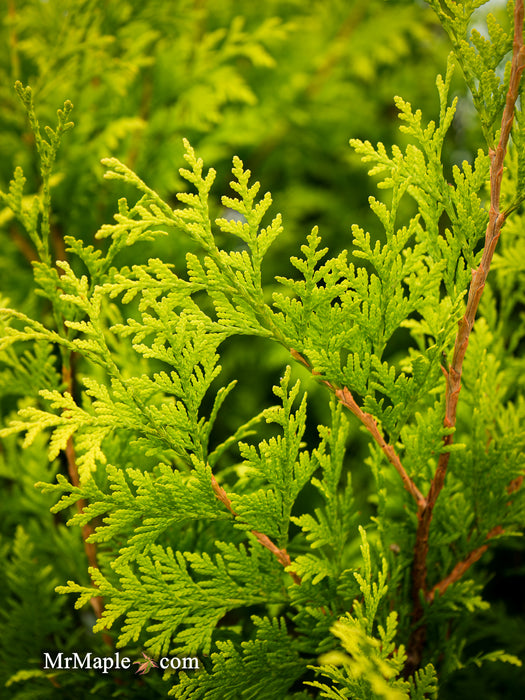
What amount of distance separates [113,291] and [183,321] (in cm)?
15

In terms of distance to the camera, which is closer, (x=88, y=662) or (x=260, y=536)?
(x=260, y=536)

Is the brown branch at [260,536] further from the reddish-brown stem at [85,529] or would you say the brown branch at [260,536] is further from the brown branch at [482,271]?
the reddish-brown stem at [85,529]

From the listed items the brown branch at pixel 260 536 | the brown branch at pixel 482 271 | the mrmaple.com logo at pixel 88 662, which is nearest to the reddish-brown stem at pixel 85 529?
the mrmaple.com logo at pixel 88 662

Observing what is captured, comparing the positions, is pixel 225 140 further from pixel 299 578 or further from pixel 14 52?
pixel 299 578

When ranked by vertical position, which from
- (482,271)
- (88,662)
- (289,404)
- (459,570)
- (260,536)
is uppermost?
(482,271)

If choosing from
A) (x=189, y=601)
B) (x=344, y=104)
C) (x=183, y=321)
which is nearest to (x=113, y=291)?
(x=183, y=321)

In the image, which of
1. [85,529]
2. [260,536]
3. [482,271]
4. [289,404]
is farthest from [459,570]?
[85,529]

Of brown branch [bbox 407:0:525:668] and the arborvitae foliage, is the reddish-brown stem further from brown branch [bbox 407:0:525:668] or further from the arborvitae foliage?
brown branch [bbox 407:0:525:668]

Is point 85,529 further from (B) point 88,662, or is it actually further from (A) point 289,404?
(A) point 289,404

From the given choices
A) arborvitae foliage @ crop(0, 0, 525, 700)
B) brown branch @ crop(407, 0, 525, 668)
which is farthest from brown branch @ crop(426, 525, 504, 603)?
brown branch @ crop(407, 0, 525, 668)

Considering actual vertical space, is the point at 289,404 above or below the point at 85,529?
above

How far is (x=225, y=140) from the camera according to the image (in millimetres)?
2348

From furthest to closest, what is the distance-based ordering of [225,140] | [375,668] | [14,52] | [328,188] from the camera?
1. [328,188]
2. [225,140]
3. [14,52]
4. [375,668]

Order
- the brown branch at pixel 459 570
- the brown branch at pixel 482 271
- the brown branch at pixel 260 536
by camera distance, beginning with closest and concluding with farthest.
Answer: the brown branch at pixel 482 271 < the brown branch at pixel 260 536 < the brown branch at pixel 459 570
